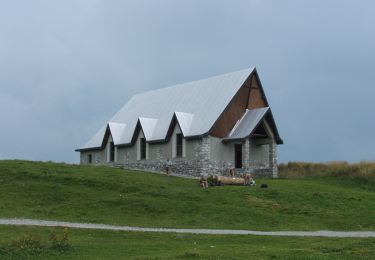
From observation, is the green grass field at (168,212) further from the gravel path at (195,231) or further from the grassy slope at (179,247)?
the gravel path at (195,231)

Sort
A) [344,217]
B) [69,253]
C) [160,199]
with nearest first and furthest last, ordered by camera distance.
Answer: [69,253] → [344,217] → [160,199]

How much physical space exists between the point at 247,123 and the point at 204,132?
356 cm

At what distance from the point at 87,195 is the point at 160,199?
398 centimetres

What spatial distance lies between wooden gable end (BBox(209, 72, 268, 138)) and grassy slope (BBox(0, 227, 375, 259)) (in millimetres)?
25128

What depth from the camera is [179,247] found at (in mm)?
17609

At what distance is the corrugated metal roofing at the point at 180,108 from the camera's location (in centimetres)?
4734

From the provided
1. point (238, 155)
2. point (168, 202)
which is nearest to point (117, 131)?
point (238, 155)

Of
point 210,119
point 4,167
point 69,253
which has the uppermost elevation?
point 210,119

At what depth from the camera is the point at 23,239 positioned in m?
16.7

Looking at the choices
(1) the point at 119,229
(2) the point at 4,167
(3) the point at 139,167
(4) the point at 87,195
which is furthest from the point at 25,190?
(3) the point at 139,167

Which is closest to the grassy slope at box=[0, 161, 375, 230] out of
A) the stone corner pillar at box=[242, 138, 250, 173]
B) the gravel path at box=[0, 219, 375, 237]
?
A: the gravel path at box=[0, 219, 375, 237]

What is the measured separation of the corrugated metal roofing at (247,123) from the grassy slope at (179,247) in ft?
81.1

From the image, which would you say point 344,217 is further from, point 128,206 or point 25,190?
point 25,190

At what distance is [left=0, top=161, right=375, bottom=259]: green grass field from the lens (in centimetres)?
1638
